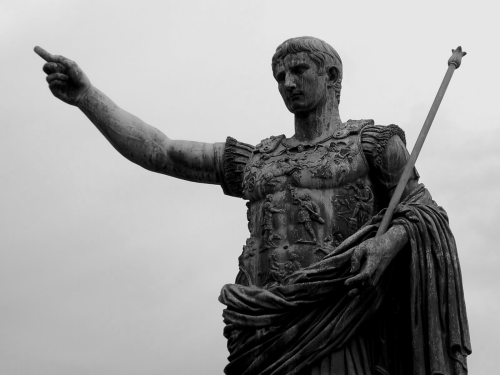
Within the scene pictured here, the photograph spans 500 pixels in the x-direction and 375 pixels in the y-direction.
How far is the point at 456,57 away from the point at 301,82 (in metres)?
1.50

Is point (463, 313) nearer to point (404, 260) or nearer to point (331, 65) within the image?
point (404, 260)

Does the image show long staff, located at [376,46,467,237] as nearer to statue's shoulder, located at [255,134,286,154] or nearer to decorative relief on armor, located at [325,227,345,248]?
decorative relief on armor, located at [325,227,345,248]

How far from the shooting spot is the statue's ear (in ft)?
50.3

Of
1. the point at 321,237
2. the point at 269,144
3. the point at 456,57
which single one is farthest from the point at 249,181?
the point at 456,57

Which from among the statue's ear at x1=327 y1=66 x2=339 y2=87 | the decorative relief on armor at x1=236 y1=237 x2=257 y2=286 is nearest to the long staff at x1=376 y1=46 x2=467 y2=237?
the statue's ear at x1=327 y1=66 x2=339 y2=87

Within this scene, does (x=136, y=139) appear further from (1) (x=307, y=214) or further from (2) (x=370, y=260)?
(2) (x=370, y=260)

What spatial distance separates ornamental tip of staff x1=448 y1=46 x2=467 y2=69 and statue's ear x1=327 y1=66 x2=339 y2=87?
43.6 inches

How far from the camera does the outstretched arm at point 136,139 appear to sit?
15266mm

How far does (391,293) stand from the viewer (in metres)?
14.6

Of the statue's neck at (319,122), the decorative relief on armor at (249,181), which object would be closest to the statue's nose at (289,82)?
the statue's neck at (319,122)

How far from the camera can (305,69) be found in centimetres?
1520

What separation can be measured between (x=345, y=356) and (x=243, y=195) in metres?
2.06

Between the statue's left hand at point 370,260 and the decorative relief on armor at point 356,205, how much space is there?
0.55 m

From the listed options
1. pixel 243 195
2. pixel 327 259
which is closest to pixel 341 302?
pixel 327 259
